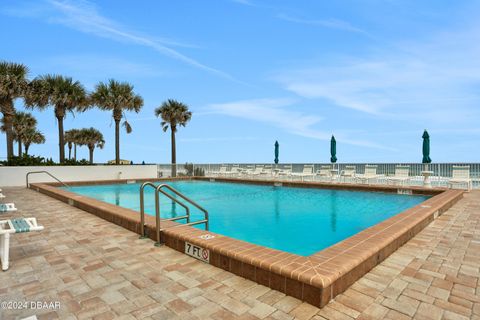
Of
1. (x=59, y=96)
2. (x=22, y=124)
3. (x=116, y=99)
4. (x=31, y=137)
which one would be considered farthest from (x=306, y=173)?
(x=31, y=137)

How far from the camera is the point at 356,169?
12891mm

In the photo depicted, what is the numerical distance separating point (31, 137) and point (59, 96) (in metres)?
20.4

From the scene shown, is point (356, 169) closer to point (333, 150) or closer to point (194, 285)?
point (333, 150)

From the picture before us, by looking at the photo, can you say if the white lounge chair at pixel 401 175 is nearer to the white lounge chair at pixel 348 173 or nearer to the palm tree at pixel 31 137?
the white lounge chair at pixel 348 173

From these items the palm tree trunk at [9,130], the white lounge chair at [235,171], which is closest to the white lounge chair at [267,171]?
the white lounge chair at [235,171]

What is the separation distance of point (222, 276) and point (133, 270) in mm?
965

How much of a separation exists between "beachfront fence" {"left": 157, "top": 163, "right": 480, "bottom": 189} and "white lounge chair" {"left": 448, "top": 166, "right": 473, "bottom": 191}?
0.37 m

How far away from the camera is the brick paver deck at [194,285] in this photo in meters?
2.13

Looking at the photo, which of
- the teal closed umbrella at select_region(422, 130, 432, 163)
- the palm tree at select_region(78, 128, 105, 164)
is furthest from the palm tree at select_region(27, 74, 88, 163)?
the palm tree at select_region(78, 128, 105, 164)

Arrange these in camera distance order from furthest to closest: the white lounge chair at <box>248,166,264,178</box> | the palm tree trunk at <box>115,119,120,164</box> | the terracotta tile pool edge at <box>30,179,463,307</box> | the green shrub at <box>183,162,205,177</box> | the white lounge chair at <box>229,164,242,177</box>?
1. the palm tree trunk at <box>115,119,120,164</box>
2. the green shrub at <box>183,162,205,177</box>
3. the white lounge chair at <box>229,164,242,177</box>
4. the white lounge chair at <box>248,166,264,178</box>
5. the terracotta tile pool edge at <box>30,179,463,307</box>

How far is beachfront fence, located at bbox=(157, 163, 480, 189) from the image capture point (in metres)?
10.7

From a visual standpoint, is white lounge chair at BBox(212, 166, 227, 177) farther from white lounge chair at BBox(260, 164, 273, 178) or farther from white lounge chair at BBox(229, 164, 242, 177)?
white lounge chair at BBox(260, 164, 273, 178)

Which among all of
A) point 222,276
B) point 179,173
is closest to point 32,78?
point 179,173

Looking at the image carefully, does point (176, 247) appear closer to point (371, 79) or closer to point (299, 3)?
point (299, 3)
